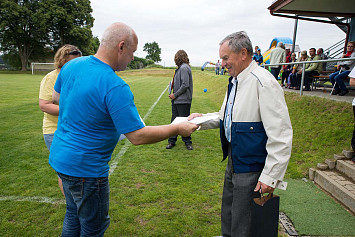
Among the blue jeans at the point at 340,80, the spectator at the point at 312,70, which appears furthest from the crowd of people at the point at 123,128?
the spectator at the point at 312,70

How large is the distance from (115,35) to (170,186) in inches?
124

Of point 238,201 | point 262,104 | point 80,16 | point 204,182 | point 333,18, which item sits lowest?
point 204,182

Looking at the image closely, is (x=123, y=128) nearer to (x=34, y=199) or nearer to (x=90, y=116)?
(x=90, y=116)

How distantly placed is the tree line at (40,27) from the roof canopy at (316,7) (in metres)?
48.4

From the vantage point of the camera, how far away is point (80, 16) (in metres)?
52.8

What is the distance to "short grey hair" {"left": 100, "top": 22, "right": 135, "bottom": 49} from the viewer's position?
1.83 m

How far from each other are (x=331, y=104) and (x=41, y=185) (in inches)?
261

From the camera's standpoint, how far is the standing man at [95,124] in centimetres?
176

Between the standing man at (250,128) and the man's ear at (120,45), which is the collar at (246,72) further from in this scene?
the man's ear at (120,45)

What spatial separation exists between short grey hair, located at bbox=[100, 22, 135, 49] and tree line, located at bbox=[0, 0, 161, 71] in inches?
2088

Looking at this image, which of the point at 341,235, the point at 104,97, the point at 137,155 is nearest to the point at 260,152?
the point at 104,97

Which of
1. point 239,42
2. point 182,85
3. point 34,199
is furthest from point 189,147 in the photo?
point 239,42

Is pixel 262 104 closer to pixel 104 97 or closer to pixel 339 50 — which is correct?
pixel 104 97

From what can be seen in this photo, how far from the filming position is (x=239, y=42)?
6.98 ft
